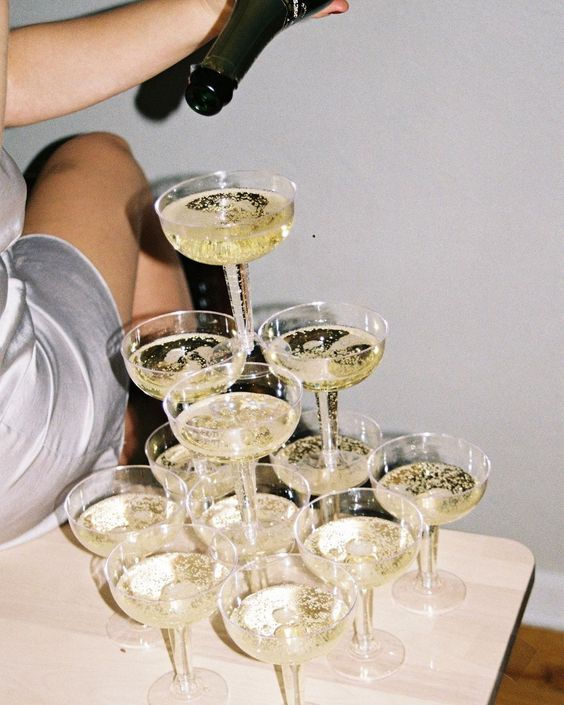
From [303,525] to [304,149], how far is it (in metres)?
0.81

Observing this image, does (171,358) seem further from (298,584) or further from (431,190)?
(431,190)

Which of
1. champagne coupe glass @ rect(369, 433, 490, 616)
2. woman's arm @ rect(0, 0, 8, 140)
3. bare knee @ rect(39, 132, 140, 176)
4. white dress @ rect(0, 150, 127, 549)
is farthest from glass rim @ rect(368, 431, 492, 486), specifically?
bare knee @ rect(39, 132, 140, 176)

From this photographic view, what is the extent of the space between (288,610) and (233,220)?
0.39 m

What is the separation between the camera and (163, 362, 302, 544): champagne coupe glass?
3.16 feet

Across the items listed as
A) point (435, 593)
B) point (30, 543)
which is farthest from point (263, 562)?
point (30, 543)

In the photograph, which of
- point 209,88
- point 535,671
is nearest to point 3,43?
point 209,88

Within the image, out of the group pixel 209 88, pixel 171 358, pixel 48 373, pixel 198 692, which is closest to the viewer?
pixel 209 88

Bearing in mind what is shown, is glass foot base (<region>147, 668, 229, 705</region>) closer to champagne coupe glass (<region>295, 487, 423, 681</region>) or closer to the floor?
champagne coupe glass (<region>295, 487, 423, 681</region>)

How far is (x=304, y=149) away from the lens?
1609mm

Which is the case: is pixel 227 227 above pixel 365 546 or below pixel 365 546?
above

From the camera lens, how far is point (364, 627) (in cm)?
104

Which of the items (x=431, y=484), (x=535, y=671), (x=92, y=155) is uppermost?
(x=92, y=155)

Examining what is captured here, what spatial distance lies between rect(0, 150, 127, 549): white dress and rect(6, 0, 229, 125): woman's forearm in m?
0.26

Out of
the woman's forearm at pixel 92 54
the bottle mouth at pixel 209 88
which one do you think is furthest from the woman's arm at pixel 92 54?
the bottle mouth at pixel 209 88
